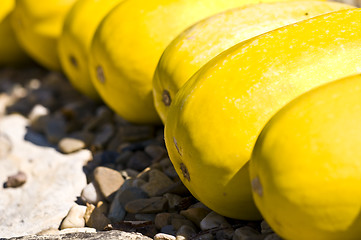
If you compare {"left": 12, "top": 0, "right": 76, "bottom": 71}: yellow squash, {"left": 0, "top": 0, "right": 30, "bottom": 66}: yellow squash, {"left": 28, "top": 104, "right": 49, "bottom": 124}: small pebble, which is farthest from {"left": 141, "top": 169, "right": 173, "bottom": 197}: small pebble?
{"left": 0, "top": 0, "right": 30, "bottom": 66}: yellow squash

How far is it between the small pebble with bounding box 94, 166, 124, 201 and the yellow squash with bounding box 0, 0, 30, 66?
6.94ft

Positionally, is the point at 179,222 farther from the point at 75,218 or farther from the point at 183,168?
the point at 75,218

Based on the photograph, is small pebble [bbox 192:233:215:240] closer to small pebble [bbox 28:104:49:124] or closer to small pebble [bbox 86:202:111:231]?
small pebble [bbox 86:202:111:231]

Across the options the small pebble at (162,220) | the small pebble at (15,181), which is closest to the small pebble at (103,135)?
the small pebble at (15,181)

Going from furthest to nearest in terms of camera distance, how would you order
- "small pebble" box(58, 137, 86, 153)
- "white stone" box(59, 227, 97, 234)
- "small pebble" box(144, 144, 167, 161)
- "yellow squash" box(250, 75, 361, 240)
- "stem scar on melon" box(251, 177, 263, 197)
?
"small pebble" box(58, 137, 86, 153) < "small pebble" box(144, 144, 167, 161) < "white stone" box(59, 227, 97, 234) < "stem scar on melon" box(251, 177, 263, 197) < "yellow squash" box(250, 75, 361, 240)

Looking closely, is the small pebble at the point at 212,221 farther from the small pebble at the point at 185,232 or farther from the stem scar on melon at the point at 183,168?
the stem scar on melon at the point at 183,168

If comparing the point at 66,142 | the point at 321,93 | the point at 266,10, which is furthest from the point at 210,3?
the point at 321,93

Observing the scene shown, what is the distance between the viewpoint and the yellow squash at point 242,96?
7.16ft

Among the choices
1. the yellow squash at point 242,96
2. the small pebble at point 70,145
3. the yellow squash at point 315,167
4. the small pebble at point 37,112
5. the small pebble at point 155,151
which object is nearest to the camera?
the yellow squash at point 315,167

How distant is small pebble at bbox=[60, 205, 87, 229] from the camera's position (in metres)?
2.73

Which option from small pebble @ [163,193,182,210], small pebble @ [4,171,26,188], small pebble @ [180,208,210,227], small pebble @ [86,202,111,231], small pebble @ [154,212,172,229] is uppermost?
small pebble @ [180,208,210,227]

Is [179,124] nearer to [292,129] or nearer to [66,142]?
[292,129]

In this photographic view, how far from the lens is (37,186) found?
3.22m

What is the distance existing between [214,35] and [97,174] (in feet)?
2.82
